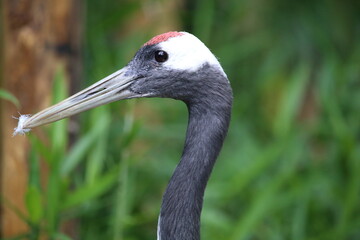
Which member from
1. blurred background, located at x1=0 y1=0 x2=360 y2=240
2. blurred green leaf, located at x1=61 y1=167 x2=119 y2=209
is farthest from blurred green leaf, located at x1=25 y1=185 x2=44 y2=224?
blurred green leaf, located at x1=61 y1=167 x2=119 y2=209

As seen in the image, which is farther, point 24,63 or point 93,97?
point 24,63

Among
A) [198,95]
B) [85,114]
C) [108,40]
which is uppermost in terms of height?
[108,40]

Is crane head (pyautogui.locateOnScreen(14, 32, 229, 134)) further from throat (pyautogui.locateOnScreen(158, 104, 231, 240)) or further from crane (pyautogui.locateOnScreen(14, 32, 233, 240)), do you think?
throat (pyautogui.locateOnScreen(158, 104, 231, 240))

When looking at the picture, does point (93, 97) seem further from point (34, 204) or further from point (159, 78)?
point (34, 204)

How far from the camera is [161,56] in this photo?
2768 mm

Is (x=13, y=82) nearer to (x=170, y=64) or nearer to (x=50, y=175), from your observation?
(x=50, y=175)

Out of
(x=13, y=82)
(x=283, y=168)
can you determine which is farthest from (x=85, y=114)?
(x=283, y=168)

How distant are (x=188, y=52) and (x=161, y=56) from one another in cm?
10

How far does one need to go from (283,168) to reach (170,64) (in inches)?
71.9

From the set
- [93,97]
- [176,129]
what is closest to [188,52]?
[93,97]

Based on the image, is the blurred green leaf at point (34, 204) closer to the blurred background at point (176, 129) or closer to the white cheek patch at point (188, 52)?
the blurred background at point (176, 129)

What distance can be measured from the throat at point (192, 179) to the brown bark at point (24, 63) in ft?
3.75

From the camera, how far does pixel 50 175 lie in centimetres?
339

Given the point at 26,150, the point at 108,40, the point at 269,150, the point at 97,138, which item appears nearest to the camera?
the point at 26,150
